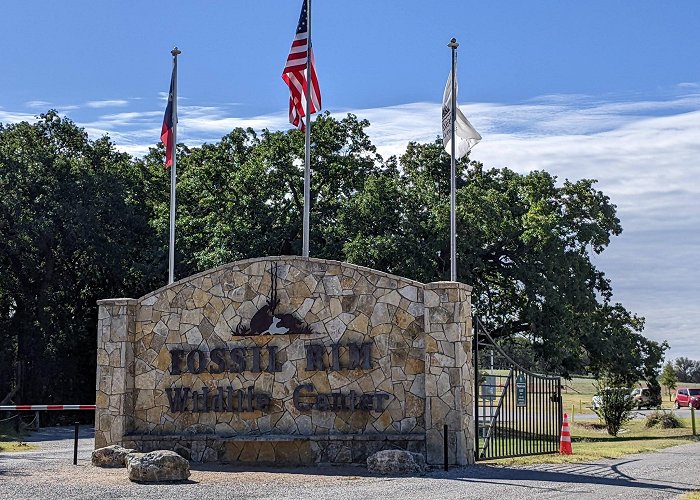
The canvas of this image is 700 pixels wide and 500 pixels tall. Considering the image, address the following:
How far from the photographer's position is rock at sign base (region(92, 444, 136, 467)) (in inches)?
731

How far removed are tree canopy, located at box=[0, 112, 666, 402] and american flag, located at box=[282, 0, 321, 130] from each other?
10.3m

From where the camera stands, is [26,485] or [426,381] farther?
[426,381]

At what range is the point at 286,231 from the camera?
34.1 metres

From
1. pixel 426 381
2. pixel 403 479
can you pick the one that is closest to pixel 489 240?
pixel 426 381

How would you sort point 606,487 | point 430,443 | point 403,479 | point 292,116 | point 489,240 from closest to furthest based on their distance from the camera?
point 606,487
point 403,479
point 430,443
point 292,116
point 489,240

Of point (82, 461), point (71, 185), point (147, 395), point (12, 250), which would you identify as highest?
point (71, 185)

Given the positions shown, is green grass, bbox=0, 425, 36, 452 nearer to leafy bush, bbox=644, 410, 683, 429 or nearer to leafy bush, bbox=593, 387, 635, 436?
leafy bush, bbox=593, 387, 635, 436

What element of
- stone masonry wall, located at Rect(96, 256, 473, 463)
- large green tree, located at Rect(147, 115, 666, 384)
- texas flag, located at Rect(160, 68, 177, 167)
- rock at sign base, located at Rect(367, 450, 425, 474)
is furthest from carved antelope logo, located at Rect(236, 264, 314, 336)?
large green tree, located at Rect(147, 115, 666, 384)

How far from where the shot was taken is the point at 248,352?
1992 cm

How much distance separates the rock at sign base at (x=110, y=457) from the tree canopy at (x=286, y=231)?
13.9 meters

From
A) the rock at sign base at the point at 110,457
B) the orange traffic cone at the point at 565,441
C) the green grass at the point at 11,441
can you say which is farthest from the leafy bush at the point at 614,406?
the rock at sign base at the point at 110,457

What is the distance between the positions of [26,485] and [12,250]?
70.8ft

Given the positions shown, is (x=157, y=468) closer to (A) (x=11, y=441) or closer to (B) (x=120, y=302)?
(B) (x=120, y=302)

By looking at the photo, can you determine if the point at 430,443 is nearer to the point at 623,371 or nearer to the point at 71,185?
the point at 623,371
